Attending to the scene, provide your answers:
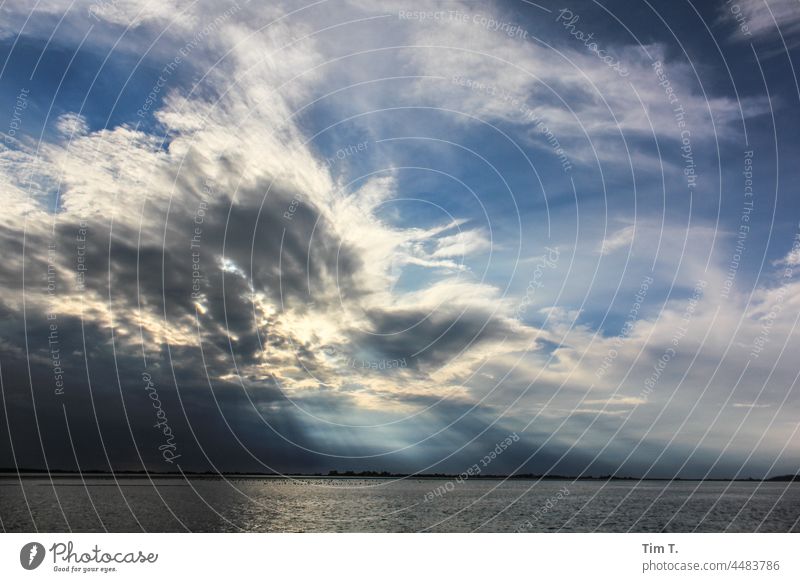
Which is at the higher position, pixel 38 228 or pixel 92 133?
pixel 92 133

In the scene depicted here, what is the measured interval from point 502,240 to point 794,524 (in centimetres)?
6681
